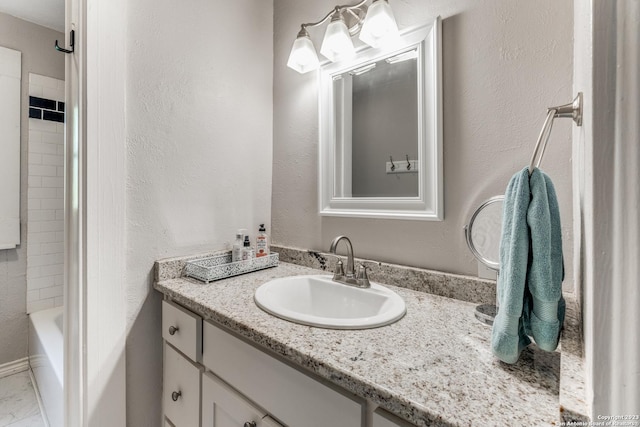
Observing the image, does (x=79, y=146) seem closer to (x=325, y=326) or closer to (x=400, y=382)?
(x=325, y=326)

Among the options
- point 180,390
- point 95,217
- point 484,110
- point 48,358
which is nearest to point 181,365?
point 180,390

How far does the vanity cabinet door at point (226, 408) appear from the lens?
69cm

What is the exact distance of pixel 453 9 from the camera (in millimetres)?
927

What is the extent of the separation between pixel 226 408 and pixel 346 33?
131cm

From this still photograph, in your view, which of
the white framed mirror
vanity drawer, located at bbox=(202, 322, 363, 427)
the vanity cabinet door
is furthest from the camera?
the white framed mirror

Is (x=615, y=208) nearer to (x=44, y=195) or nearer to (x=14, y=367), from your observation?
(x=44, y=195)

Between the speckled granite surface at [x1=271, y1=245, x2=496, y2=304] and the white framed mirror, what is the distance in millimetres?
181

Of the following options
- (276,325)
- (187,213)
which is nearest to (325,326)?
(276,325)

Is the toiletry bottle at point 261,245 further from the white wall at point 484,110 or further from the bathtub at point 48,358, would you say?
the bathtub at point 48,358

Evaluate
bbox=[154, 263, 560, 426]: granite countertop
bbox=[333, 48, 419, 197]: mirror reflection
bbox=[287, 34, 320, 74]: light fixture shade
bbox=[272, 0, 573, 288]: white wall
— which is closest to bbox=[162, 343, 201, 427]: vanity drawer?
bbox=[154, 263, 560, 426]: granite countertop

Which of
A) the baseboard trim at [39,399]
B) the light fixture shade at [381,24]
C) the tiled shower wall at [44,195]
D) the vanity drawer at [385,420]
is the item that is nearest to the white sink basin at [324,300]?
the vanity drawer at [385,420]

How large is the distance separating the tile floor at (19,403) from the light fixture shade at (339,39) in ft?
7.32

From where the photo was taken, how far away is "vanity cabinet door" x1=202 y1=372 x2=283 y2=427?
69 cm

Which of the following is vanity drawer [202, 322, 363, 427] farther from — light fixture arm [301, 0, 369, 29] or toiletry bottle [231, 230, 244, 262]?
light fixture arm [301, 0, 369, 29]
